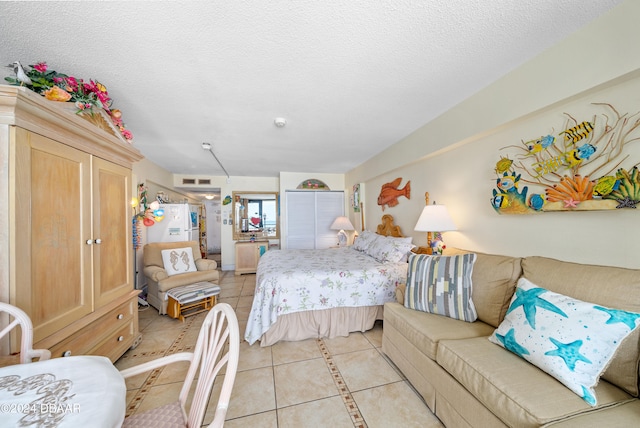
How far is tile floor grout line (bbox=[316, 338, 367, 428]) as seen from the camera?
1434mm

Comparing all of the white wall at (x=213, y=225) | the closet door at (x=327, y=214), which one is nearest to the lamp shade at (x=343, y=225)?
the closet door at (x=327, y=214)

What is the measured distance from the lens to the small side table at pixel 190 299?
2.79m

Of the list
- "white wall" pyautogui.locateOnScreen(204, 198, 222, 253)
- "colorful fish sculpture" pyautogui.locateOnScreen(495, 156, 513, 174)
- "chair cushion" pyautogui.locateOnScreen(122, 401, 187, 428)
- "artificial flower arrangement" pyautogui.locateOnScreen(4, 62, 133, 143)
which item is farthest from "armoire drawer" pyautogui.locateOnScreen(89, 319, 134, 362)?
"white wall" pyautogui.locateOnScreen(204, 198, 222, 253)

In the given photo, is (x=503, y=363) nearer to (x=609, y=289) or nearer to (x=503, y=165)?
(x=609, y=289)

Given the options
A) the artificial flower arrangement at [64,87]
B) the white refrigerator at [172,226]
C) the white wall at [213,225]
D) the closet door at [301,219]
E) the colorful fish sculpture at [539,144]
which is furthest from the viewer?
the white wall at [213,225]

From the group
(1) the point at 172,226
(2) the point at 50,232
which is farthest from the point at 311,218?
(2) the point at 50,232

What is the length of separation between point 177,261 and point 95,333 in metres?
1.85

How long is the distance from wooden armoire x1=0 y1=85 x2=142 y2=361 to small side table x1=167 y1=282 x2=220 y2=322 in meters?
0.76

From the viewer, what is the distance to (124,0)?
1.16m

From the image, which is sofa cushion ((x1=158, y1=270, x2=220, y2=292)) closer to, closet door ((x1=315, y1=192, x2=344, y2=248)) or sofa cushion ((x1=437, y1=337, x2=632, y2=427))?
closet door ((x1=315, y1=192, x2=344, y2=248))

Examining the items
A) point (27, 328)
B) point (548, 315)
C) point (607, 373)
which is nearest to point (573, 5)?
point (548, 315)

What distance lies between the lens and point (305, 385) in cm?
173

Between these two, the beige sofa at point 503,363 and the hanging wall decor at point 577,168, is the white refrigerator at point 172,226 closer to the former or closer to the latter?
the beige sofa at point 503,363

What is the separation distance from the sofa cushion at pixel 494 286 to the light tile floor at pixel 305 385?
2.59 ft
